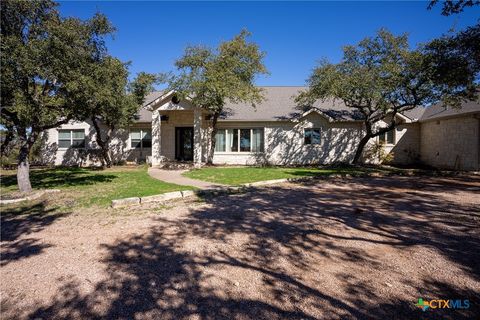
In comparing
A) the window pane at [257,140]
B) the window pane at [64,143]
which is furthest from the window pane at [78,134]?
the window pane at [257,140]

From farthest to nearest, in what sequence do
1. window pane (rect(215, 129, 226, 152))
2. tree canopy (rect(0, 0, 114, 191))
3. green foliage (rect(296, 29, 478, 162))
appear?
window pane (rect(215, 129, 226, 152)) → green foliage (rect(296, 29, 478, 162)) → tree canopy (rect(0, 0, 114, 191))

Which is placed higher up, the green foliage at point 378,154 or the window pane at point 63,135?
the window pane at point 63,135

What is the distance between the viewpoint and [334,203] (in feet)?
26.1

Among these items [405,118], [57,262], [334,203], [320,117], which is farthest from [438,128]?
[57,262]

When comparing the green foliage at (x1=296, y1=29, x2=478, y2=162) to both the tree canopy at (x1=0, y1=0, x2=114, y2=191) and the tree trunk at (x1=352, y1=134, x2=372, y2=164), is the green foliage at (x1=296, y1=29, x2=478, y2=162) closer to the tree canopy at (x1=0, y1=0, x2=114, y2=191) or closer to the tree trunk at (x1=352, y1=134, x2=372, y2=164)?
the tree trunk at (x1=352, y1=134, x2=372, y2=164)

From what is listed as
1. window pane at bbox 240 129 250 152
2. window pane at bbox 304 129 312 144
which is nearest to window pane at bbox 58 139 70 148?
window pane at bbox 240 129 250 152

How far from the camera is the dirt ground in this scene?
3273 mm

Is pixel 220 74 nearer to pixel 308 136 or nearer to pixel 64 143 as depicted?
pixel 308 136

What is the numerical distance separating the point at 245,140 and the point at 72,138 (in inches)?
502

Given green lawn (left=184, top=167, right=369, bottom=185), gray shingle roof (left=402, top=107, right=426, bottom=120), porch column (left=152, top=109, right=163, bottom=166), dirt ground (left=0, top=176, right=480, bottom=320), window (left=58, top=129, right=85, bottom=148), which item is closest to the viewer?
dirt ground (left=0, top=176, right=480, bottom=320)

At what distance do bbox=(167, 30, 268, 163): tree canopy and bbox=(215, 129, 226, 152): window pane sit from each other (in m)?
2.30

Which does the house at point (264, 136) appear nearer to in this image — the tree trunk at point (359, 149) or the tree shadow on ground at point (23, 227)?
the tree trunk at point (359, 149)

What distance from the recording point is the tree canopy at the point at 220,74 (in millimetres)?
16641

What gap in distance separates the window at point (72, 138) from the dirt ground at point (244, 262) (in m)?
15.7
